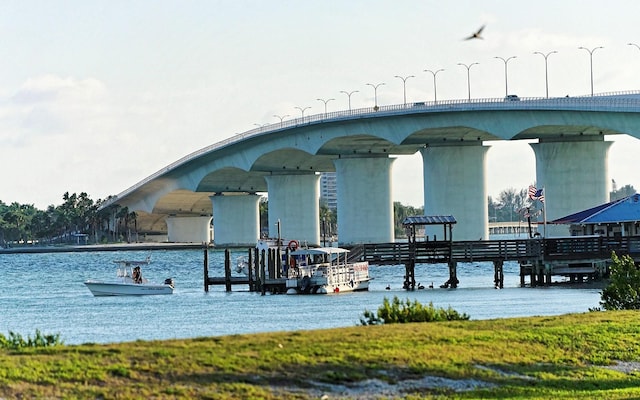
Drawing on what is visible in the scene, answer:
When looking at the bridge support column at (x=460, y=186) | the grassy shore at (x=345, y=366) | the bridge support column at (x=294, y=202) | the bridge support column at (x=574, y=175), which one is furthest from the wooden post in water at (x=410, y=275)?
the bridge support column at (x=294, y=202)

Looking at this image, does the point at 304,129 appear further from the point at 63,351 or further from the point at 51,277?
the point at 63,351

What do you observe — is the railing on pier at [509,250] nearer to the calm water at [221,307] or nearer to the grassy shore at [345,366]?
the calm water at [221,307]

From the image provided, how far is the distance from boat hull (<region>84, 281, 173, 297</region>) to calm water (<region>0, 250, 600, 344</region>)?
0.73 metres

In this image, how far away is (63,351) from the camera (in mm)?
22969

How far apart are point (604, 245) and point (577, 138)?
43556mm

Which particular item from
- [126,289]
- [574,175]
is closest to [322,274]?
[126,289]

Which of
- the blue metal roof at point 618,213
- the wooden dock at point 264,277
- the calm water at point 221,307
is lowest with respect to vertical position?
the calm water at point 221,307

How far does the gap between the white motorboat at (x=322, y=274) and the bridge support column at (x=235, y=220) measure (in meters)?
102

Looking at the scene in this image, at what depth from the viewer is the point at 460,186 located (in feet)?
411

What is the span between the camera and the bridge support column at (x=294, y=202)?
6102 inches

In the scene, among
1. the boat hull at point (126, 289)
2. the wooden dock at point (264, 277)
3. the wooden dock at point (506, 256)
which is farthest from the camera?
the boat hull at point (126, 289)

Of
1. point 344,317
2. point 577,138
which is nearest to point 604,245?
point 344,317

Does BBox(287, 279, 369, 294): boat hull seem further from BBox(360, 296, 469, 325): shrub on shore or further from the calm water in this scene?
BBox(360, 296, 469, 325): shrub on shore

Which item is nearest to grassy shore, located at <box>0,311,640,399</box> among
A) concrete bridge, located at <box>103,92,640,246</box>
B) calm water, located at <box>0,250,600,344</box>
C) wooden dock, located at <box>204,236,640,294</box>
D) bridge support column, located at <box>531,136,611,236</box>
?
calm water, located at <box>0,250,600,344</box>
